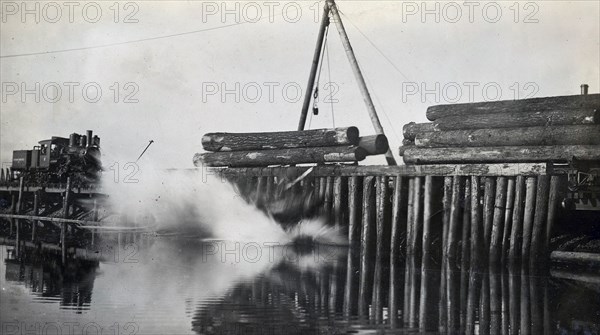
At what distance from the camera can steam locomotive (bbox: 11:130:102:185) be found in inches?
1310

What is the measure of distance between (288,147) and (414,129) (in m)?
4.58

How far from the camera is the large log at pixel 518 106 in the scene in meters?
16.2

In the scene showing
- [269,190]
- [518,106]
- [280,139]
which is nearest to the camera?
[518,106]

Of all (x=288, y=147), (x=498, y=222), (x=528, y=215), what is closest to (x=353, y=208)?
(x=288, y=147)

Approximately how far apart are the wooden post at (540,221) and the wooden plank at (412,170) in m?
0.31

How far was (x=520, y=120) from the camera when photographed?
16.8 meters

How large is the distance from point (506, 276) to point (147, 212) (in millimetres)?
16871

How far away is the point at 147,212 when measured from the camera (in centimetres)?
Answer: 2678

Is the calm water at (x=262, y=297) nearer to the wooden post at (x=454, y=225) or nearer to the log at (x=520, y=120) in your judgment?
the wooden post at (x=454, y=225)

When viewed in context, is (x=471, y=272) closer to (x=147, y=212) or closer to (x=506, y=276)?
(x=506, y=276)

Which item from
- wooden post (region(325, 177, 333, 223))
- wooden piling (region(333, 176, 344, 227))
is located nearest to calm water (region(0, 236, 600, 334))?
wooden piling (region(333, 176, 344, 227))

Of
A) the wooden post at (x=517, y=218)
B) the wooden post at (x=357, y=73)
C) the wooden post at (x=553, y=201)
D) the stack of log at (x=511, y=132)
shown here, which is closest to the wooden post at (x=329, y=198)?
the wooden post at (x=357, y=73)

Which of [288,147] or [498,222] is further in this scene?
[288,147]

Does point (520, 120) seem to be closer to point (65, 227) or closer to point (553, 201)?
point (553, 201)
